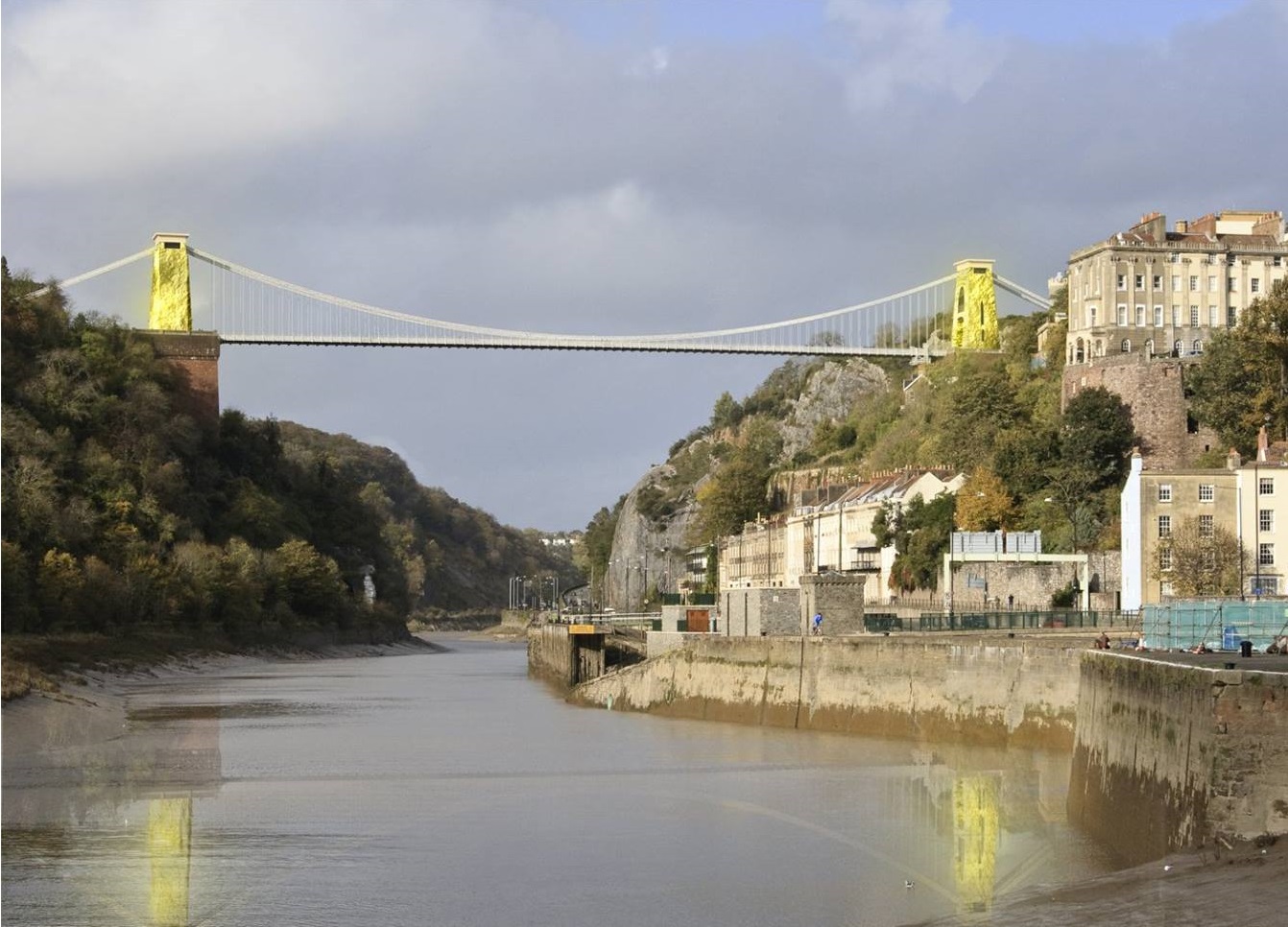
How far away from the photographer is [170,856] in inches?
703

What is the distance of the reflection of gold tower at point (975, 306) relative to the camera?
84438 mm

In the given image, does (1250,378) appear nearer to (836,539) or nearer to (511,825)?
(836,539)

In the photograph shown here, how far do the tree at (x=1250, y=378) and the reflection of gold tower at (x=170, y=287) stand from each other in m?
49.9

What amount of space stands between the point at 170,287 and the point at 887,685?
6420 cm

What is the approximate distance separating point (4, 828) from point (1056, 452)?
3810 centimetres

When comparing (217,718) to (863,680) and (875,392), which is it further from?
(875,392)

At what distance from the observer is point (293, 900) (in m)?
15.7

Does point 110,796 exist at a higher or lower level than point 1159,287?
lower

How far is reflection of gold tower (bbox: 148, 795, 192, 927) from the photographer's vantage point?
1533cm

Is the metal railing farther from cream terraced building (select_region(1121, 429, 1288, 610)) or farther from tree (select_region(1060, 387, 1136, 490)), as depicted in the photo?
tree (select_region(1060, 387, 1136, 490))

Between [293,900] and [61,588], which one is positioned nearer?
[293,900]

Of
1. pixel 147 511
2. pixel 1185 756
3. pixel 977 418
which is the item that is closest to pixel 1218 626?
pixel 1185 756

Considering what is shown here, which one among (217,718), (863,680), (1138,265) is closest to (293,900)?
(863,680)

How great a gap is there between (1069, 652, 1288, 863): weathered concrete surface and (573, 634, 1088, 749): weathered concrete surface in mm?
7337
